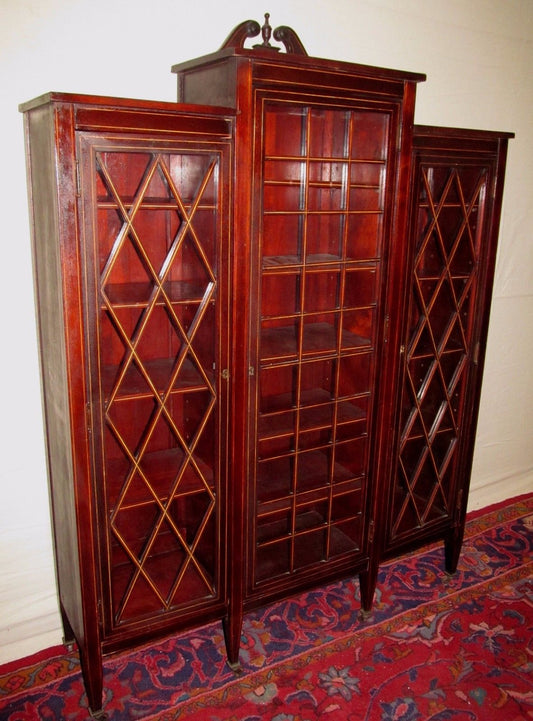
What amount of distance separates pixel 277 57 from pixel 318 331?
0.79 meters

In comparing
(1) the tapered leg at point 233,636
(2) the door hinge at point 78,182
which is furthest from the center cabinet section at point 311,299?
(2) the door hinge at point 78,182

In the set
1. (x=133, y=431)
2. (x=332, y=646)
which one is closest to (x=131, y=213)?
(x=133, y=431)

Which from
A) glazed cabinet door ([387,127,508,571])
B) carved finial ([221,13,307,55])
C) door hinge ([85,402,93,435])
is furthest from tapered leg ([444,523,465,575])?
carved finial ([221,13,307,55])

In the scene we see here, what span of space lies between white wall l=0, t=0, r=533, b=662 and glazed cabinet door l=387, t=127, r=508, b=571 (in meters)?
0.46

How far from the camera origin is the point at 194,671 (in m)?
1.85

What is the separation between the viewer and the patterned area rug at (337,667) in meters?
1.73

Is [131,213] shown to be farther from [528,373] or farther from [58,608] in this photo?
[528,373]

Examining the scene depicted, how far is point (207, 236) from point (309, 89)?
44 cm

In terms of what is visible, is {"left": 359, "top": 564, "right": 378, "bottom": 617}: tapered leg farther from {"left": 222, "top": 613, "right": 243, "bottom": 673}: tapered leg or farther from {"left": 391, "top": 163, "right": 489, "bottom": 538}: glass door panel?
{"left": 222, "top": 613, "right": 243, "bottom": 673}: tapered leg

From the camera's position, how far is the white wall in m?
1.58

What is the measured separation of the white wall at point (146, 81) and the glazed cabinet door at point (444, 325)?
1.49ft

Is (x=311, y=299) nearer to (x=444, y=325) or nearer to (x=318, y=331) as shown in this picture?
(x=318, y=331)

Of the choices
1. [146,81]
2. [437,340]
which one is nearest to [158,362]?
[146,81]

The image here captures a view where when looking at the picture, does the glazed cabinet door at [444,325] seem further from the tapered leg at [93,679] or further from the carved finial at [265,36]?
the tapered leg at [93,679]
